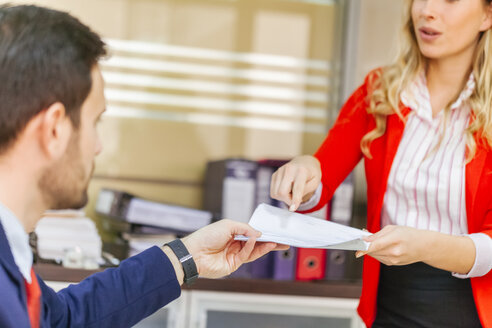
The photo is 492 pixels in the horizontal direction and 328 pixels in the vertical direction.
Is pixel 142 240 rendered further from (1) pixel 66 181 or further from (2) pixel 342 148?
(1) pixel 66 181

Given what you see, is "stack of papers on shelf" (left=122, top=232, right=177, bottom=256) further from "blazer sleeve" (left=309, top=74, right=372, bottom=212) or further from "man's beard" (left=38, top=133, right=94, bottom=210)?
"man's beard" (left=38, top=133, right=94, bottom=210)

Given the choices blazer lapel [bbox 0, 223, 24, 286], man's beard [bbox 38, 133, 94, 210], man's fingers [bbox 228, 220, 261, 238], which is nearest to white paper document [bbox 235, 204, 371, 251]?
man's fingers [bbox 228, 220, 261, 238]

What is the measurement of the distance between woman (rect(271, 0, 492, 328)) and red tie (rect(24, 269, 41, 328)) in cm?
60

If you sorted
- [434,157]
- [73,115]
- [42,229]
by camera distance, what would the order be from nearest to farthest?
[73,115] < [434,157] < [42,229]

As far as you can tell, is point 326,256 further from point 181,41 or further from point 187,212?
point 181,41

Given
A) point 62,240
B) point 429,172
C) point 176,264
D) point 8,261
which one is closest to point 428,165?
point 429,172

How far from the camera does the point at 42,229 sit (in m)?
2.21

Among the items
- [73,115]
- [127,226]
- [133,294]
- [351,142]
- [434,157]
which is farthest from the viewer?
[127,226]

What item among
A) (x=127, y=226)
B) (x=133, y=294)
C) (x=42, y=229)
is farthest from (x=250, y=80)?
(x=133, y=294)

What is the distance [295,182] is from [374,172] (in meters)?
0.25

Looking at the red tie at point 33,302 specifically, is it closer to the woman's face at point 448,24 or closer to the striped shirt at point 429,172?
the striped shirt at point 429,172

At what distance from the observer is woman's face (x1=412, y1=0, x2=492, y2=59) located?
62.9 inches

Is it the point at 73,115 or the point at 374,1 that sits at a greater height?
the point at 374,1

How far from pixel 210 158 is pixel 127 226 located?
1.79 ft
